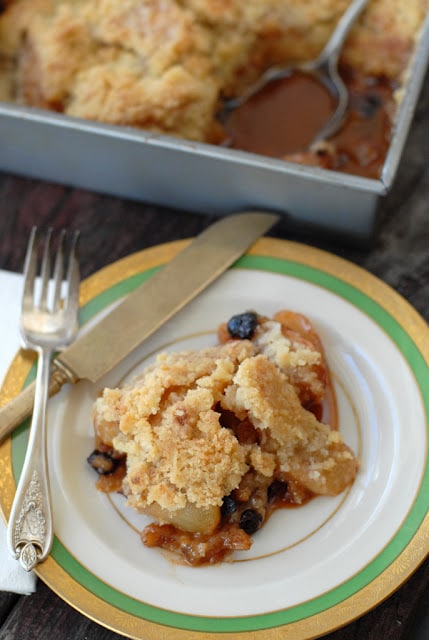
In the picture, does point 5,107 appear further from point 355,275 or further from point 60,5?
point 355,275

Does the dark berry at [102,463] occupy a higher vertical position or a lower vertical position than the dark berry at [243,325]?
lower

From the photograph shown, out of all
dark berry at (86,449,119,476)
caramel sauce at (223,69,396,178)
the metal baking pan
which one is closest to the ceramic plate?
dark berry at (86,449,119,476)

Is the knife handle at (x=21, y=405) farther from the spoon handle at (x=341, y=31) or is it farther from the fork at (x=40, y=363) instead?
the spoon handle at (x=341, y=31)

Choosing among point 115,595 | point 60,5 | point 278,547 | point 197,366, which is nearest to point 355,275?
point 197,366

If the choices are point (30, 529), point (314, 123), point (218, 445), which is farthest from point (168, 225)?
point (30, 529)

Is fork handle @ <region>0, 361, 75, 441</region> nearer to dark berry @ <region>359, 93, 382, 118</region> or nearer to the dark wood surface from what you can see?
the dark wood surface

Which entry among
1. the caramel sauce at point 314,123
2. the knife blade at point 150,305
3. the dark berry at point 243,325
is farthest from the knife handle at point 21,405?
the caramel sauce at point 314,123
